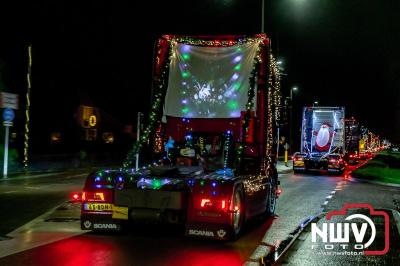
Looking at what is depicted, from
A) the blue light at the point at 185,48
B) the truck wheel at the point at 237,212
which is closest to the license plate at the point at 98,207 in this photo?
the truck wheel at the point at 237,212

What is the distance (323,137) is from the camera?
110 feet

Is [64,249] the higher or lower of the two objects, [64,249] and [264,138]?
the lower

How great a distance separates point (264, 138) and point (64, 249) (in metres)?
5.01

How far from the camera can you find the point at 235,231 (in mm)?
9594

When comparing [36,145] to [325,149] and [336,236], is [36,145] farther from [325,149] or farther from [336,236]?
[336,236]

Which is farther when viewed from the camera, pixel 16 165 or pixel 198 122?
pixel 16 165

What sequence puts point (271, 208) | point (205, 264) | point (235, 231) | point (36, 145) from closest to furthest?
1. point (205, 264)
2. point (235, 231)
3. point (271, 208)
4. point (36, 145)

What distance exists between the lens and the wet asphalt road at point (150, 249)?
26.6 feet

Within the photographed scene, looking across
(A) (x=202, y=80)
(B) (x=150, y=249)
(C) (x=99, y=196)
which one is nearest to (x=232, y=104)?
(A) (x=202, y=80)

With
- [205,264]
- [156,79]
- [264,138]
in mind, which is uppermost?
[156,79]

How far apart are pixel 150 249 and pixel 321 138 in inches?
1012

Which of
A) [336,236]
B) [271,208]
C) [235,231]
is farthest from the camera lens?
[271,208]

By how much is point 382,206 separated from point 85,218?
9.60m

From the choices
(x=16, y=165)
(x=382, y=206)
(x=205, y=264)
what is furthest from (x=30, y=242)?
(x=16, y=165)
